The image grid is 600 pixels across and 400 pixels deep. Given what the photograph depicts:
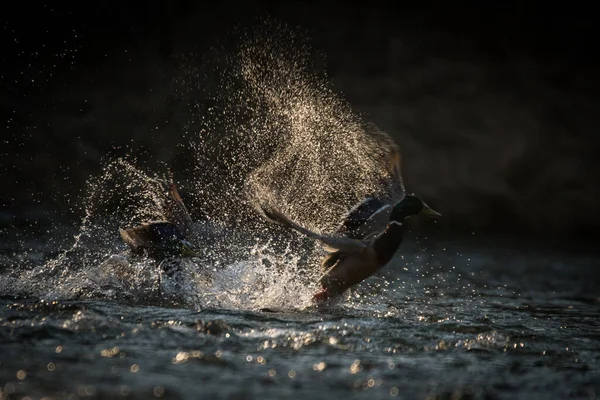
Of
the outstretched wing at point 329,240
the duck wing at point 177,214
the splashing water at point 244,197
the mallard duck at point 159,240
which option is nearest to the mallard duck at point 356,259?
the outstretched wing at point 329,240

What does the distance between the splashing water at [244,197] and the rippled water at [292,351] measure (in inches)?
14.8

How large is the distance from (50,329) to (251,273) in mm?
2502

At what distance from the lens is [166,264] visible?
6789 millimetres

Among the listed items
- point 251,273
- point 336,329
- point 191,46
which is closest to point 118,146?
point 191,46

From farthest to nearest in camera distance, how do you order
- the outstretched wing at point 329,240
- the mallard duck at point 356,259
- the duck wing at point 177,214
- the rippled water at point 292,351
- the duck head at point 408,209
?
the duck wing at point 177,214 → the duck head at point 408,209 → the mallard duck at point 356,259 → the outstretched wing at point 329,240 → the rippled water at point 292,351

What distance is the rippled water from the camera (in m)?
3.88

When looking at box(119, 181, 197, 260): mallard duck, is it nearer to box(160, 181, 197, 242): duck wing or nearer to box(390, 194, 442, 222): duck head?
box(160, 181, 197, 242): duck wing

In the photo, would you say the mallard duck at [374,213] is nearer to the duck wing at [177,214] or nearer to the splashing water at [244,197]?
the splashing water at [244,197]

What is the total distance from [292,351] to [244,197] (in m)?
6.70

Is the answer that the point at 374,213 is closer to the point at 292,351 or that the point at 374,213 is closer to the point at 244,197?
the point at 292,351

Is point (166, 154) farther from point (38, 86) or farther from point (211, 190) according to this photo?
point (38, 86)

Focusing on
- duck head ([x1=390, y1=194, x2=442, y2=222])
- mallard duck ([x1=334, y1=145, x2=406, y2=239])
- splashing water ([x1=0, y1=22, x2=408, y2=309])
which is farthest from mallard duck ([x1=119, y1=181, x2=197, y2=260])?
duck head ([x1=390, y1=194, x2=442, y2=222])

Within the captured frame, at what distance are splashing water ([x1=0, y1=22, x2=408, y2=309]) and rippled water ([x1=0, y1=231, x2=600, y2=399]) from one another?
0.38 m

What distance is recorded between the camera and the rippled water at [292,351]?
3881 millimetres
